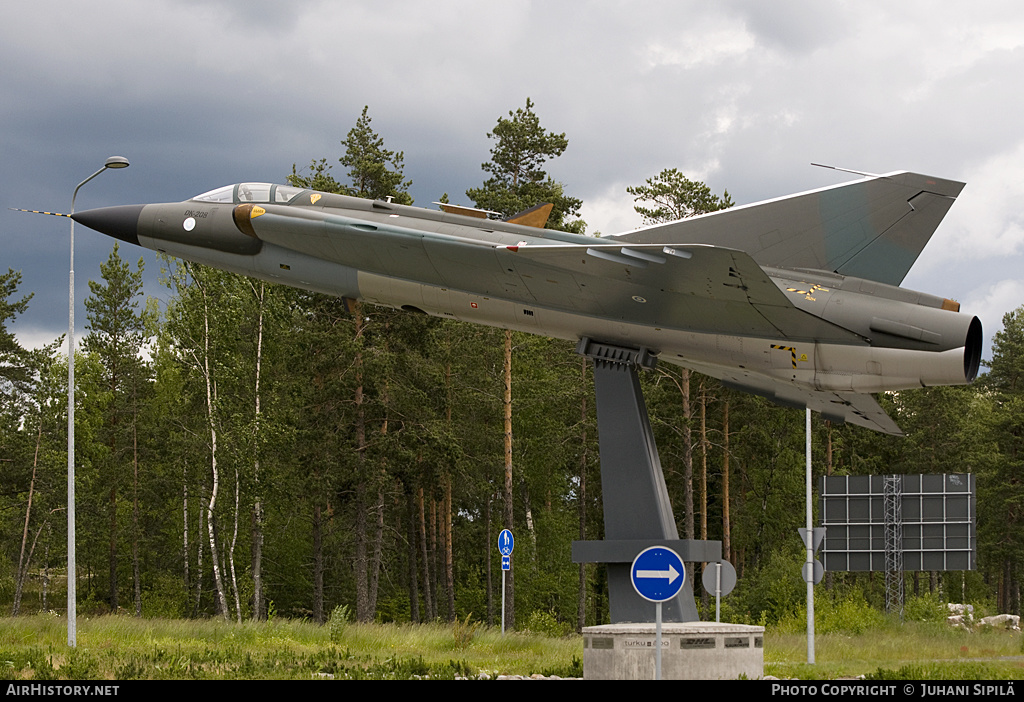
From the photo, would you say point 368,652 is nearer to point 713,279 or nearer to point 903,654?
point 713,279

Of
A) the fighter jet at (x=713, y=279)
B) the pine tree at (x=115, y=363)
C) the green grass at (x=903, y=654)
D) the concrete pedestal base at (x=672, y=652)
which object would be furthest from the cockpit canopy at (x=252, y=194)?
the pine tree at (x=115, y=363)

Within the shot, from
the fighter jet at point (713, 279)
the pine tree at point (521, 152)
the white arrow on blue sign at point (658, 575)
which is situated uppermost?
the pine tree at point (521, 152)

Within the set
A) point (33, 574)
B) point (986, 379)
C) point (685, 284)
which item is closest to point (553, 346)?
point (685, 284)

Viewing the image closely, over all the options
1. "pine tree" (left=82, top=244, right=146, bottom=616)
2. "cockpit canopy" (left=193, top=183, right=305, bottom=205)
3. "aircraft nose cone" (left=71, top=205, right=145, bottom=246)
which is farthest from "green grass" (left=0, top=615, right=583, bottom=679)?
"pine tree" (left=82, top=244, right=146, bottom=616)

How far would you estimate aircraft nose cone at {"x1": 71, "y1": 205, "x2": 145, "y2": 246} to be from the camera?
643 inches

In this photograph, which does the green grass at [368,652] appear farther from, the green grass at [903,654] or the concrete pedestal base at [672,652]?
the concrete pedestal base at [672,652]

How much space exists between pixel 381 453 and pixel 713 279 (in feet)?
52.7

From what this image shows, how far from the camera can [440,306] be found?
47.7 feet

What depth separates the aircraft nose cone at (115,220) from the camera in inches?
643

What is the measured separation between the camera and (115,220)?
16.5 metres

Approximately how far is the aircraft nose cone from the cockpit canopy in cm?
114

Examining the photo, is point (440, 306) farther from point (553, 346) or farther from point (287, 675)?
point (553, 346)

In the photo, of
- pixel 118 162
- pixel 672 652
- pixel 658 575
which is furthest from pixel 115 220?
pixel 658 575

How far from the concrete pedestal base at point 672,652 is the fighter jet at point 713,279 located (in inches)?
150
